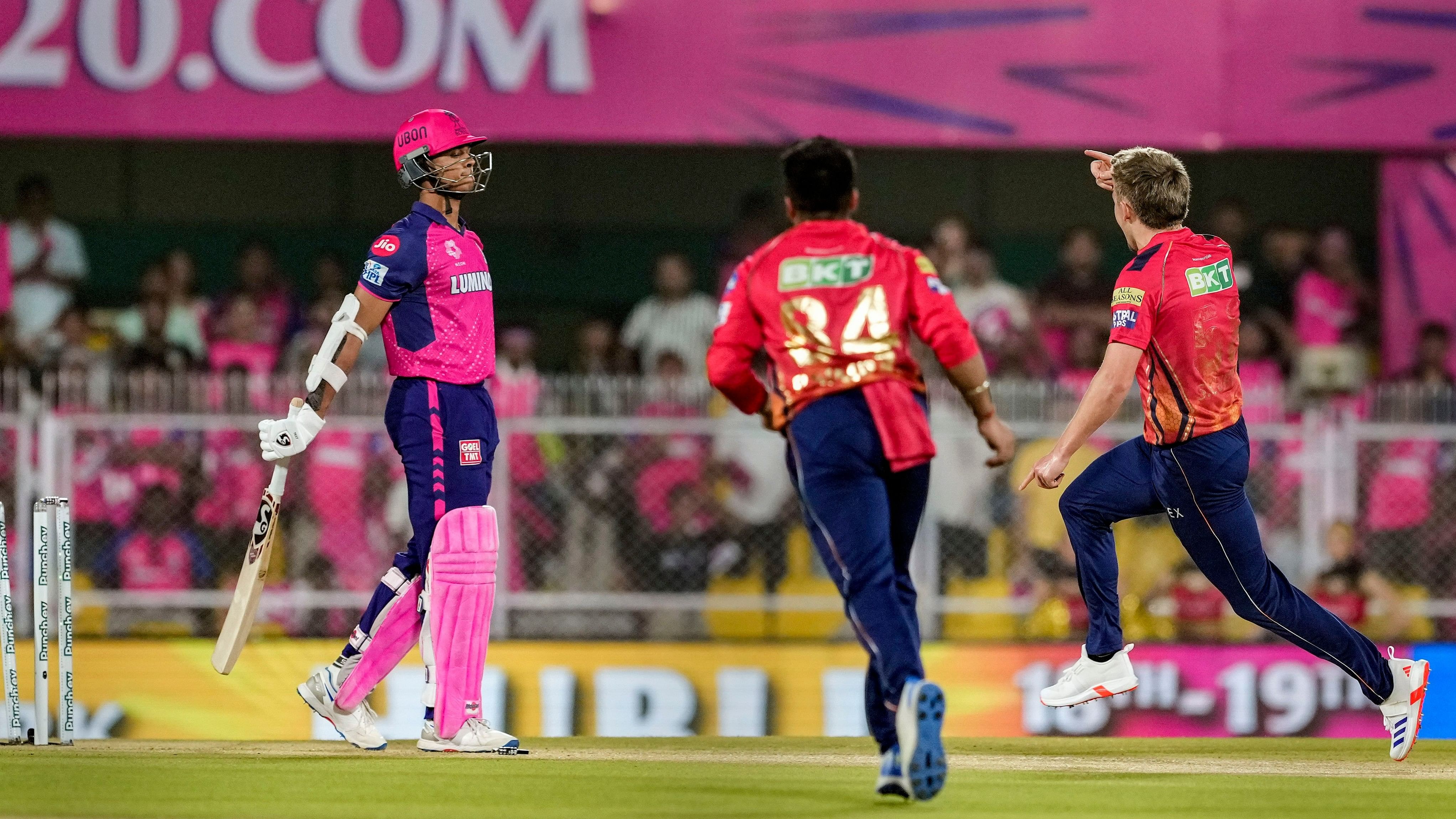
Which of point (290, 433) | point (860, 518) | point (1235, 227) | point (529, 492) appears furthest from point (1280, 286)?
point (860, 518)

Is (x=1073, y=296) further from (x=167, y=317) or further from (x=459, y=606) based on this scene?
(x=459, y=606)

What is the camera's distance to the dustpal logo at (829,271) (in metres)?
6.61

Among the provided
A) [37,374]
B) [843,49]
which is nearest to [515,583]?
[37,374]

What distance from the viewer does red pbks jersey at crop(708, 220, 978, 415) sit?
659 centimetres

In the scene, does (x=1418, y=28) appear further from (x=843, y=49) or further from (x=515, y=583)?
(x=515, y=583)

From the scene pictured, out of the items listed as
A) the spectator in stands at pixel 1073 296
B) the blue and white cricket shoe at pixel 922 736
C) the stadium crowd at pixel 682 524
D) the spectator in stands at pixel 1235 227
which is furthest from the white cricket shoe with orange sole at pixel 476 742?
the spectator in stands at pixel 1235 227

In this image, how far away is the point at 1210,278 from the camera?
759 cm

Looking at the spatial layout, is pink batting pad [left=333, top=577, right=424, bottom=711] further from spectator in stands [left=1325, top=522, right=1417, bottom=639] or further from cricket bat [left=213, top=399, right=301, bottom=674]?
spectator in stands [left=1325, top=522, right=1417, bottom=639]

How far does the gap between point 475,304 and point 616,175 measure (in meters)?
9.75

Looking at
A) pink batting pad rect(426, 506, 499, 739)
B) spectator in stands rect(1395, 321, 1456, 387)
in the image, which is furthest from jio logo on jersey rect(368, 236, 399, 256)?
spectator in stands rect(1395, 321, 1456, 387)

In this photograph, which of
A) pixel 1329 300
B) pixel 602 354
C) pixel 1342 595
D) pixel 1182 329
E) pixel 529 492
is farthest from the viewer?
pixel 1329 300

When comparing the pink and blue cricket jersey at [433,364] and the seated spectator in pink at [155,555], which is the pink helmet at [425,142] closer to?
the pink and blue cricket jersey at [433,364]

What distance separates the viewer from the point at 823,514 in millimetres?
6566

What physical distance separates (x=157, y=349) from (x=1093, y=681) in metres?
7.99
